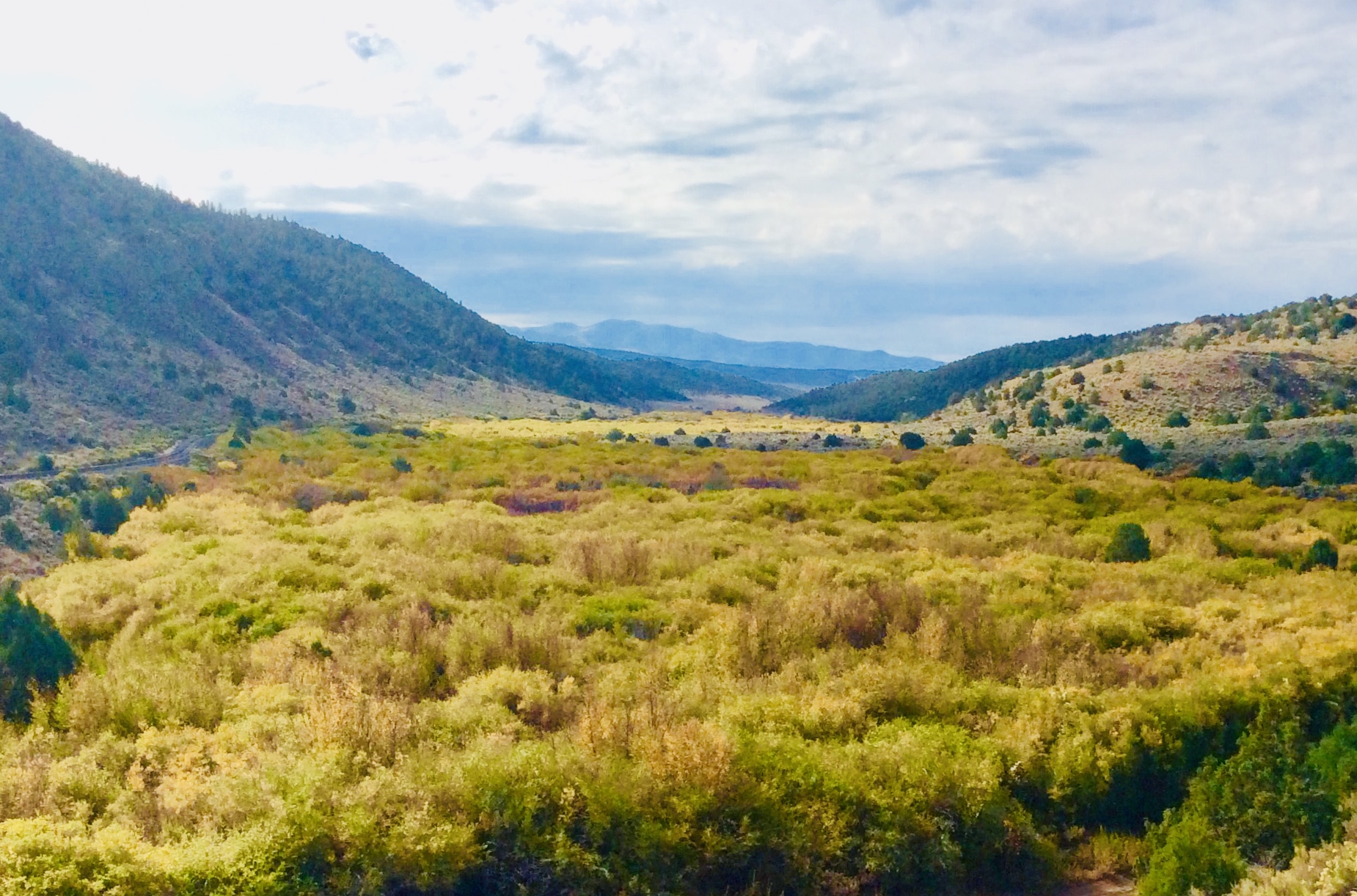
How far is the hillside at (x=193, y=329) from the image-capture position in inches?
3246

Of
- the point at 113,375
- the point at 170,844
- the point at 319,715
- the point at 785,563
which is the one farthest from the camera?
the point at 113,375

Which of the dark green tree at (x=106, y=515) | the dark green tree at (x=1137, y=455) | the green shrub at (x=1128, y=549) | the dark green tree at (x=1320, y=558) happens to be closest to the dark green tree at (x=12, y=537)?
the dark green tree at (x=106, y=515)

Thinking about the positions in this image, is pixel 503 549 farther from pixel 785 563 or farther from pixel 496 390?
pixel 496 390

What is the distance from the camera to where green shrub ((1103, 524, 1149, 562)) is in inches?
945

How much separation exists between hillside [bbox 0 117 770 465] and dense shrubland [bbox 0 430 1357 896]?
52.8 m

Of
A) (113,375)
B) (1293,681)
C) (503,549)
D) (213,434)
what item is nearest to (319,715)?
(503,549)

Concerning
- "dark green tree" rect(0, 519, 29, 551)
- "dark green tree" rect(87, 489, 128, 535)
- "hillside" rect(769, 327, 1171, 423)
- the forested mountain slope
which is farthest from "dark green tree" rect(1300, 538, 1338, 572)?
"hillside" rect(769, 327, 1171, 423)

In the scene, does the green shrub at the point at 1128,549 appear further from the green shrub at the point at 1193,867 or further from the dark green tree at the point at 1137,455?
the dark green tree at the point at 1137,455

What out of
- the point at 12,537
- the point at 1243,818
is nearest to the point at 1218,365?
the point at 1243,818

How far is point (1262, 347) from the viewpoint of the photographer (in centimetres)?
6738

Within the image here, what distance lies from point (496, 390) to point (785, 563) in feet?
385

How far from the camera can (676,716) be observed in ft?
41.0

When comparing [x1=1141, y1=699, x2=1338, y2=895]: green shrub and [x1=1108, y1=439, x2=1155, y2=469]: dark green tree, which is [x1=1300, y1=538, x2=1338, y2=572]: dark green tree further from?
[x1=1108, y1=439, x2=1155, y2=469]: dark green tree

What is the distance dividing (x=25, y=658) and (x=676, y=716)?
9467 mm
